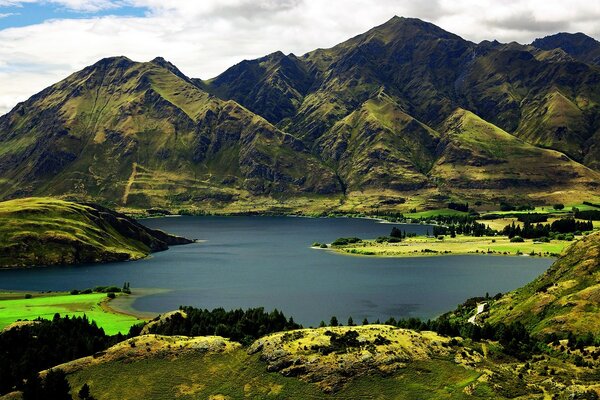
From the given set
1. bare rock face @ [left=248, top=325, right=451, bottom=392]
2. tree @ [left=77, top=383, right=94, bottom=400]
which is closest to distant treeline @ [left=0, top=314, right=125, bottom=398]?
tree @ [left=77, top=383, right=94, bottom=400]

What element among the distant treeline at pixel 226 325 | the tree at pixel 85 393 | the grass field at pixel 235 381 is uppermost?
the distant treeline at pixel 226 325

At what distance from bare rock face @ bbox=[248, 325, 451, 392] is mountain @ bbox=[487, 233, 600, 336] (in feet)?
105

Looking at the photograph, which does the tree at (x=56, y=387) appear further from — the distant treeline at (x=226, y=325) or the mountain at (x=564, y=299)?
the mountain at (x=564, y=299)

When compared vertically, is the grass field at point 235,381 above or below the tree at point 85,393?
above

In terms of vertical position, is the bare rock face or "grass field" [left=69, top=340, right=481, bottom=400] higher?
the bare rock face

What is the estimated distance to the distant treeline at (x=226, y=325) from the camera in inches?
5037

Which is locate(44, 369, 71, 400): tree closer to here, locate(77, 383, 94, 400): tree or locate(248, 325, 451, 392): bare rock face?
locate(77, 383, 94, 400): tree

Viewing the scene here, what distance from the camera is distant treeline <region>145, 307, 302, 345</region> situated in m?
128

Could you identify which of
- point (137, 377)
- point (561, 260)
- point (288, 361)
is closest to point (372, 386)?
point (288, 361)

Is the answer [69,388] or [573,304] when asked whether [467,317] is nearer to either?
[573,304]

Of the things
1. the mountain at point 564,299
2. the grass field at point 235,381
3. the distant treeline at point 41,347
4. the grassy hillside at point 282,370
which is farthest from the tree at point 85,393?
the mountain at point 564,299

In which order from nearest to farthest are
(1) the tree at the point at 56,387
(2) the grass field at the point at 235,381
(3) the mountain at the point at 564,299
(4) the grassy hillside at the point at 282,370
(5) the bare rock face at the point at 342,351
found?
(2) the grass field at the point at 235,381 < (4) the grassy hillside at the point at 282,370 < (1) the tree at the point at 56,387 < (5) the bare rock face at the point at 342,351 < (3) the mountain at the point at 564,299

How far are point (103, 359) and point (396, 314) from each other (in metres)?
92.5

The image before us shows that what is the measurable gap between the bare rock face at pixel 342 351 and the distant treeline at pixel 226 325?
14.8m
